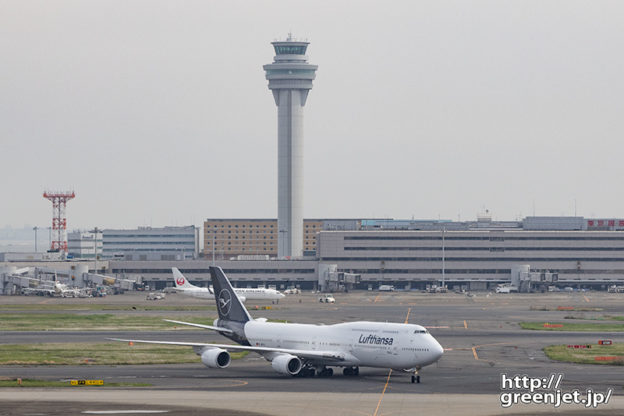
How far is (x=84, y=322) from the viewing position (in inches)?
5231

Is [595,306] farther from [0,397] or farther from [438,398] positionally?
[0,397]

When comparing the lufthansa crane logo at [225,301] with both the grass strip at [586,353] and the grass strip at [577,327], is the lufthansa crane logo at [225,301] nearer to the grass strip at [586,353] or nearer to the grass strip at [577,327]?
the grass strip at [586,353]

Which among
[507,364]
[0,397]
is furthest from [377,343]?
[0,397]

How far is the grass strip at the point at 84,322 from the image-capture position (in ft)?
406

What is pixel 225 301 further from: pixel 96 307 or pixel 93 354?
pixel 96 307

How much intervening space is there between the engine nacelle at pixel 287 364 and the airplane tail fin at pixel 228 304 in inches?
351

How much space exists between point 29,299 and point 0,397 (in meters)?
135

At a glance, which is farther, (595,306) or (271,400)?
(595,306)

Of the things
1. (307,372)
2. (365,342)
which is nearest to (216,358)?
(307,372)

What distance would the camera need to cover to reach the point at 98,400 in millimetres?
64625

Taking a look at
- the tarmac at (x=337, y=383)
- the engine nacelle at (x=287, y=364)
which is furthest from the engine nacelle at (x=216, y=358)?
the engine nacelle at (x=287, y=364)

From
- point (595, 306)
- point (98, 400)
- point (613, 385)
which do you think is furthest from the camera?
point (595, 306)

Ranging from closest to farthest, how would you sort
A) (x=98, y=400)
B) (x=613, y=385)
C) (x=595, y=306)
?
(x=98, y=400), (x=613, y=385), (x=595, y=306)

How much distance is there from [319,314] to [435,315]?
1693 cm
